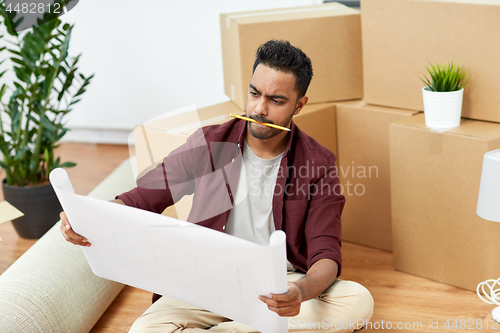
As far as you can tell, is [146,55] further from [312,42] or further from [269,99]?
[269,99]

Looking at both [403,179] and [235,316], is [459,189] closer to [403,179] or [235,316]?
[403,179]

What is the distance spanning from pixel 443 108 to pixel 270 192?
62 cm

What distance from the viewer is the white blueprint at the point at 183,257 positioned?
0.97 metres

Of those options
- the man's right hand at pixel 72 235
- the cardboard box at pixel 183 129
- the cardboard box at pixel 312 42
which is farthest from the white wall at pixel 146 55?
the man's right hand at pixel 72 235

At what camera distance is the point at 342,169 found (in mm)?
1993

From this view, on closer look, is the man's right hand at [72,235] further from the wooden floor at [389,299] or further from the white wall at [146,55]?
the white wall at [146,55]

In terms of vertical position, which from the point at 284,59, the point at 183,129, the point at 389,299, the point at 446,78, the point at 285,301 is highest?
the point at 284,59

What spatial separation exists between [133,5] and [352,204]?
5.44ft

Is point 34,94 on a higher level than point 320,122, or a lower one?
higher

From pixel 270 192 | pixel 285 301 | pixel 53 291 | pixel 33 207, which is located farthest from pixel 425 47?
pixel 33 207

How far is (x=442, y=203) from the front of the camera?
1.68 metres

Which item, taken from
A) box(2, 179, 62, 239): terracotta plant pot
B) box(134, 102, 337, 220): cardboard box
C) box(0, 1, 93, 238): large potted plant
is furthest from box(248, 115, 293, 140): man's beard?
box(2, 179, 62, 239): terracotta plant pot

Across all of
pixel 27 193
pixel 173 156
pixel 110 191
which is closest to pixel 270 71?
pixel 173 156

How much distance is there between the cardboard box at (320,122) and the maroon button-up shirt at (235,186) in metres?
0.43
